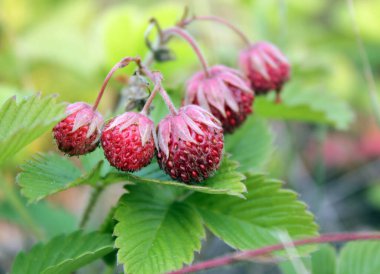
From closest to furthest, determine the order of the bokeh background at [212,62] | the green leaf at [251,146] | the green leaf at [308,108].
→ 1. the green leaf at [251,146]
2. the green leaf at [308,108]
3. the bokeh background at [212,62]

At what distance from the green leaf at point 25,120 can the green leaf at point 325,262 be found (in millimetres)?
867

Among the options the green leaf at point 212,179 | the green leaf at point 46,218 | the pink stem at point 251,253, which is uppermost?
the green leaf at point 212,179

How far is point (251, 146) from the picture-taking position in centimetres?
196

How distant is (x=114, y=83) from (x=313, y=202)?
1364 mm

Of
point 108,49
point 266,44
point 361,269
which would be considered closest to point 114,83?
point 108,49

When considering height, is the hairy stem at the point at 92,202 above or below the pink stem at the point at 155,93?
below

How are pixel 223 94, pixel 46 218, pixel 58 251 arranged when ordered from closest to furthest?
pixel 58 251, pixel 223 94, pixel 46 218

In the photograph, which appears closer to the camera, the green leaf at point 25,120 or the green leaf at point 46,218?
the green leaf at point 25,120

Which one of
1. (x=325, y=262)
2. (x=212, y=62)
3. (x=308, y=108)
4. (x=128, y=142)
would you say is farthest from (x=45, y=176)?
(x=212, y=62)

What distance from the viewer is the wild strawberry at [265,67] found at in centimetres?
191

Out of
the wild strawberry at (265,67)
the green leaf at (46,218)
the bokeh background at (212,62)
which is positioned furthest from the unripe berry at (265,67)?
the green leaf at (46,218)

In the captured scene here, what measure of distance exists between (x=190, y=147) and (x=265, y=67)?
57cm

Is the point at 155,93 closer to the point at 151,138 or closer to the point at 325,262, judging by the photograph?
the point at 151,138

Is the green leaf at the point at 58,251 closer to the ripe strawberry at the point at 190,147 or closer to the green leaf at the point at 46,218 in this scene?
the ripe strawberry at the point at 190,147
